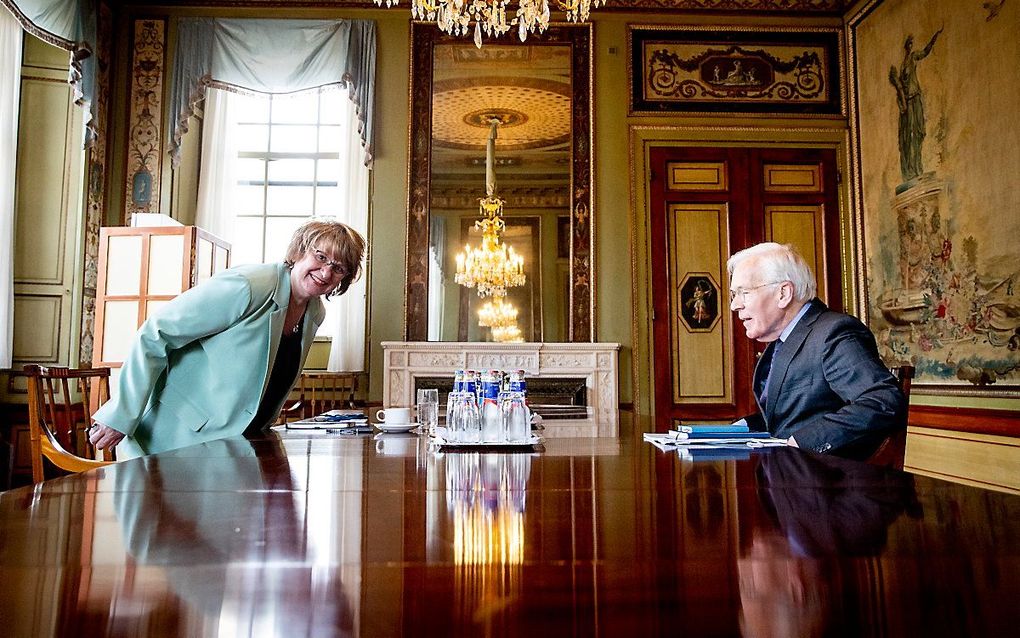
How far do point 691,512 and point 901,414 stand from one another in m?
1.19

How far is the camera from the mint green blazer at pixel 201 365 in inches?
78.9

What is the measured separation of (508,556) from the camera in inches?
24.4

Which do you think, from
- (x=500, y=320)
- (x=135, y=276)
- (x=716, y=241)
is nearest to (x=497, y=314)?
(x=500, y=320)

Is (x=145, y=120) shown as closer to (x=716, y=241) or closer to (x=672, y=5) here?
(x=672, y=5)

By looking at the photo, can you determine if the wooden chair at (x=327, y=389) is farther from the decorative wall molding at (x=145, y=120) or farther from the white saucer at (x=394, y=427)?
the white saucer at (x=394, y=427)

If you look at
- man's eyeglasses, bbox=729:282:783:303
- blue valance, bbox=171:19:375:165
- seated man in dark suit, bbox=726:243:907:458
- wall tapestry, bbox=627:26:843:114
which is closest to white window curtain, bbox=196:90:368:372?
blue valance, bbox=171:19:375:165

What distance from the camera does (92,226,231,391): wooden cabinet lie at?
4.64 m

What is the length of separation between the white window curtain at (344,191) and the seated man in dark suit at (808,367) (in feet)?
12.6

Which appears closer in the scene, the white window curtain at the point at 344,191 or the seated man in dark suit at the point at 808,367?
the seated man in dark suit at the point at 808,367

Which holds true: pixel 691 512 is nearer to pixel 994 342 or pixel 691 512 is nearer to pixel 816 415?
pixel 816 415

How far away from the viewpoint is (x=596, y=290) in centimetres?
584

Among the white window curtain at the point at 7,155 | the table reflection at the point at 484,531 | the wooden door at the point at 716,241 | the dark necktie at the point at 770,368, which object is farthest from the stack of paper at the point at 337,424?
the wooden door at the point at 716,241

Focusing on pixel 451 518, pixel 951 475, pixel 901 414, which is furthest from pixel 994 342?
pixel 451 518

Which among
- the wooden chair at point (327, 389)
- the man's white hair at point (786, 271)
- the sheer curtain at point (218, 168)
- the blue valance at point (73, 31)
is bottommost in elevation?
the wooden chair at point (327, 389)
